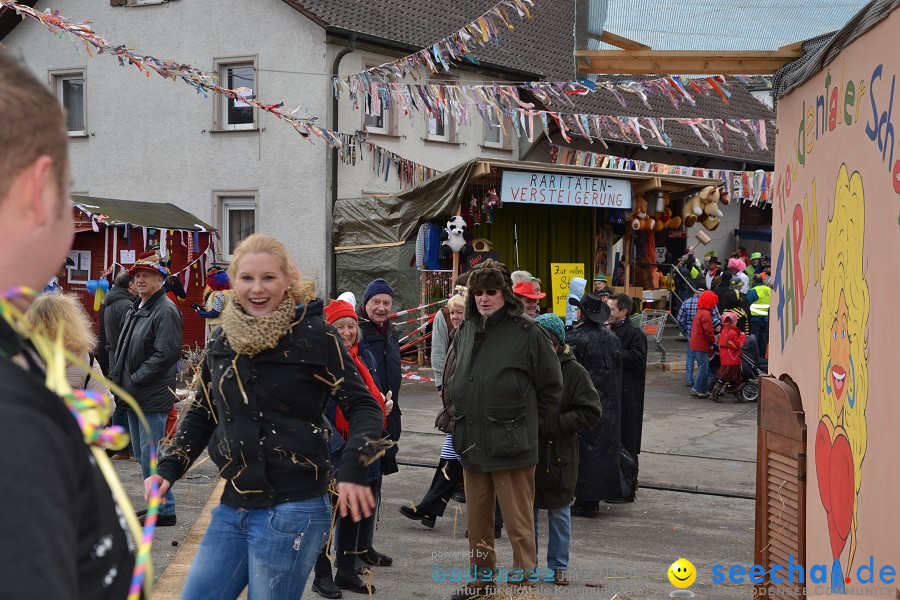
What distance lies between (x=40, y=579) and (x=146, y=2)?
75.3 ft

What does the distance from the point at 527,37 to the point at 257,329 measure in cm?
2220

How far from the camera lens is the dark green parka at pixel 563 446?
21.1ft

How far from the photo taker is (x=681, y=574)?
241 inches

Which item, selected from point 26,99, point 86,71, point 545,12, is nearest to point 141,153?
point 86,71

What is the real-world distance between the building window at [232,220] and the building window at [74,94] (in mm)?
3986

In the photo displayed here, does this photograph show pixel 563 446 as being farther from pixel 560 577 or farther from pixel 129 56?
pixel 129 56

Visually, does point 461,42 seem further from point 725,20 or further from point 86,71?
point 86,71

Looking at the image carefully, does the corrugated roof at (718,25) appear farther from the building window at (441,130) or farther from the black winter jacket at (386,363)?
the building window at (441,130)

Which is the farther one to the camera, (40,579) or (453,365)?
(453,365)

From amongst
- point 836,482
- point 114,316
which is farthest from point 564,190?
point 836,482

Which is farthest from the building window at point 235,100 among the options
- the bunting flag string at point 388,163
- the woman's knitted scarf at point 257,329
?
the woman's knitted scarf at point 257,329

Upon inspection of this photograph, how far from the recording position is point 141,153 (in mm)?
22578

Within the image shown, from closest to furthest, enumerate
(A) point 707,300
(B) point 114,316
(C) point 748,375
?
1. (B) point 114,316
2. (A) point 707,300
3. (C) point 748,375

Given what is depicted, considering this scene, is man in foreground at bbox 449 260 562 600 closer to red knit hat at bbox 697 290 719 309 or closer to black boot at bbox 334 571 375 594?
black boot at bbox 334 571 375 594
